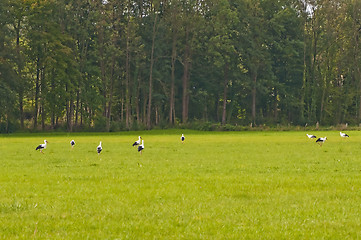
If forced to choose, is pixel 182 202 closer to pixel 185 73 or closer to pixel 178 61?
pixel 185 73

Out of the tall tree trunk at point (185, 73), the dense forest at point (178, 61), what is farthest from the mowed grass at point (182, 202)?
the tall tree trunk at point (185, 73)

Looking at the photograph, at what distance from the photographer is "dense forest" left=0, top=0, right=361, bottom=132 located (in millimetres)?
87625

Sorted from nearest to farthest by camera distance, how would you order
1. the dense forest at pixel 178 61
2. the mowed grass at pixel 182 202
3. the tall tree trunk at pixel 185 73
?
the mowed grass at pixel 182 202 < the dense forest at pixel 178 61 < the tall tree trunk at pixel 185 73

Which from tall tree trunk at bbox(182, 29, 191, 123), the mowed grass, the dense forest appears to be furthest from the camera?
tall tree trunk at bbox(182, 29, 191, 123)

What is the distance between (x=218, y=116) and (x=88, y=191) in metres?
103

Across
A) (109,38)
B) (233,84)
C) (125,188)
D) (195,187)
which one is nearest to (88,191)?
(125,188)

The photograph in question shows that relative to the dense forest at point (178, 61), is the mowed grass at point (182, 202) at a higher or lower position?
lower

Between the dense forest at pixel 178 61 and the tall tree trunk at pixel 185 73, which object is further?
the tall tree trunk at pixel 185 73

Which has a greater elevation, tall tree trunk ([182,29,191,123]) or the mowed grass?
tall tree trunk ([182,29,191,123])

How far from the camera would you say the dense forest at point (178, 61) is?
8762cm

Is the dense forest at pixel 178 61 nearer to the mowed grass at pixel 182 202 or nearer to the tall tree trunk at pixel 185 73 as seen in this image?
the tall tree trunk at pixel 185 73

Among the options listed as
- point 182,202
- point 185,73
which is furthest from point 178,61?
point 182,202

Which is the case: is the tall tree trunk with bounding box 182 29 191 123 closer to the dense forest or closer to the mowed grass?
the dense forest

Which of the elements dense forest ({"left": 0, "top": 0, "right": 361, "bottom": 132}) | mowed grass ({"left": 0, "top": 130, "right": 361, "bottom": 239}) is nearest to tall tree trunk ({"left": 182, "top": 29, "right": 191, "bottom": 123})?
dense forest ({"left": 0, "top": 0, "right": 361, "bottom": 132})
